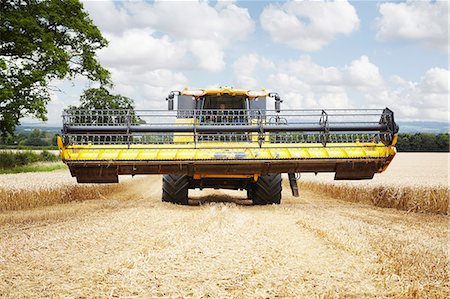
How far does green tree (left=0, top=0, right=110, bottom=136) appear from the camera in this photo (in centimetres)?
2081

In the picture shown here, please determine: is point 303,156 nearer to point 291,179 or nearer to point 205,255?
point 291,179

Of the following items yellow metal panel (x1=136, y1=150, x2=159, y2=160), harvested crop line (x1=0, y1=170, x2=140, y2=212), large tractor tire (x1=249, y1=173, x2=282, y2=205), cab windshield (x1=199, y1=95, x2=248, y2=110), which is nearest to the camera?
yellow metal panel (x1=136, y1=150, x2=159, y2=160)

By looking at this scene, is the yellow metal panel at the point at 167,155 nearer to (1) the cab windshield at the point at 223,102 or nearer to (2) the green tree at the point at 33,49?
(1) the cab windshield at the point at 223,102

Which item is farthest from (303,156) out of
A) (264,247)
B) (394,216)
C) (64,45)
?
(64,45)

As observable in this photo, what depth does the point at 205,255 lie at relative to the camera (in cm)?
505

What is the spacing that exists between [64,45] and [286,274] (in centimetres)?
2164

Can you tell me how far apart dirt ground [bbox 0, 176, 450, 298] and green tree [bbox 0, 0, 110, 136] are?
13.9 metres

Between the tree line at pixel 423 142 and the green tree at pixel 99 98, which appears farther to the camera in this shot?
the tree line at pixel 423 142

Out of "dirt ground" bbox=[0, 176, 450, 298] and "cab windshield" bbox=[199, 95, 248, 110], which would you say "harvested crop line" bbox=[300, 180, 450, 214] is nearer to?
"dirt ground" bbox=[0, 176, 450, 298]

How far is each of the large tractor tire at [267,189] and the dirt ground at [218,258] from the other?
7.19 feet

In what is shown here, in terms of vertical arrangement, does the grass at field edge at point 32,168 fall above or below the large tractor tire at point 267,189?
below

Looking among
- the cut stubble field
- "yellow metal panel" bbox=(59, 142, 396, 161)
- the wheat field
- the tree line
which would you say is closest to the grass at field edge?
the wheat field

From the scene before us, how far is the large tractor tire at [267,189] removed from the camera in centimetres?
1052

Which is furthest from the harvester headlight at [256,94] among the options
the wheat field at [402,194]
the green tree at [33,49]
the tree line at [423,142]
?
the tree line at [423,142]
